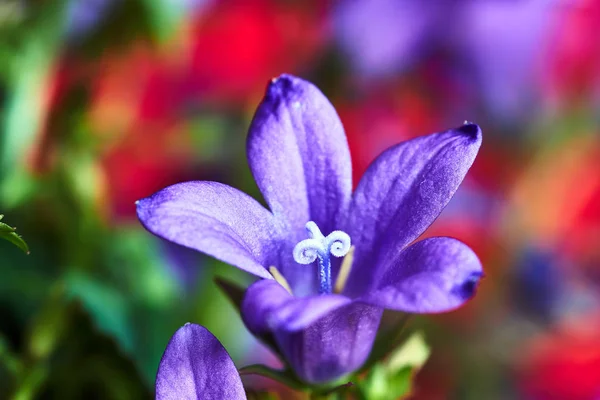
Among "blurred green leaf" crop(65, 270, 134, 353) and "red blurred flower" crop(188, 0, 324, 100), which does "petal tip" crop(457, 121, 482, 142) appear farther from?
"red blurred flower" crop(188, 0, 324, 100)

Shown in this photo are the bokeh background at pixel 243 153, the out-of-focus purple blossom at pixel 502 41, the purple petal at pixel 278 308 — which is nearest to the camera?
the purple petal at pixel 278 308

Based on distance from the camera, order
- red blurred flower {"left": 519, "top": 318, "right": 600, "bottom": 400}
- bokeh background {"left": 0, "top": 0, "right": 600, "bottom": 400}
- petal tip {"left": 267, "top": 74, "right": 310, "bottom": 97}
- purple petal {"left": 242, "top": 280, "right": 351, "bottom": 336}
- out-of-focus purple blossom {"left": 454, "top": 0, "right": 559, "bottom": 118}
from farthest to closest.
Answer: out-of-focus purple blossom {"left": 454, "top": 0, "right": 559, "bottom": 118}, red blurred flower {"left": 519, "top": 318, "right": 600, "bottom": 400}, bokeh background {"left": 0, "top": 0, "right": 600, "bottom": 400}, petal tip {"left": 267, "top": 74, "right": 310, "bottom": 97}, purple petal {"left": 242, "top": 280, "right": 351, "bottom": 336}

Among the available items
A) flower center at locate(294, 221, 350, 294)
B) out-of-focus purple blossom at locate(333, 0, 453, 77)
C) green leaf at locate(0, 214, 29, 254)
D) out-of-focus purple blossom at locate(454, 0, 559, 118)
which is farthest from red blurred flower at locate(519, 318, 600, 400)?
green leaf at locate(0, 214, 29, 254)

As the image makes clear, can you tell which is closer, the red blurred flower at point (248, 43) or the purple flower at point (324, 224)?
the purple flower at point (324, 224)

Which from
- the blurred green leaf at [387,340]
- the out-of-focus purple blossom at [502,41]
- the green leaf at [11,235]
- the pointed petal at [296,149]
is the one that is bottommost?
the blurred green leaf at [387,340]

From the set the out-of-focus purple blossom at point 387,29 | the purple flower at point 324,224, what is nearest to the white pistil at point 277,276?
the purple flower at point 324,224

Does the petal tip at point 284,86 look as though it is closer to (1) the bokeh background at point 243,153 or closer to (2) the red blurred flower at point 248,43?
(1) the bokeh background at point 243,153

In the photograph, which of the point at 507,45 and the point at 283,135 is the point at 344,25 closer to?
the point at 507,45

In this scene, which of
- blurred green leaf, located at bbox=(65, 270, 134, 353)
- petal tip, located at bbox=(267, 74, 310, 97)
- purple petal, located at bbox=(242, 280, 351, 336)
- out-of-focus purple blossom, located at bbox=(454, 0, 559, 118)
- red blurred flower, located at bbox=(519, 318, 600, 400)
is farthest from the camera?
out-of-focus purple blossom, located at bbox=(454, 0, 559, 118)
